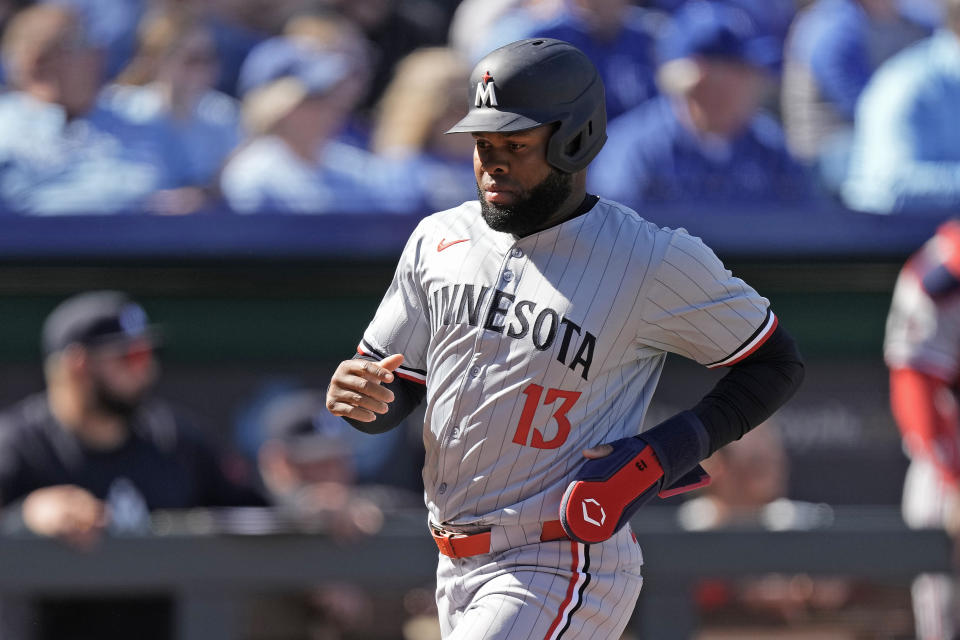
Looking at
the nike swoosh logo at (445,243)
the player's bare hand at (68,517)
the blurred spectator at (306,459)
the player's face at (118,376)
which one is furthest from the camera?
the blurred spectator at (306,459)

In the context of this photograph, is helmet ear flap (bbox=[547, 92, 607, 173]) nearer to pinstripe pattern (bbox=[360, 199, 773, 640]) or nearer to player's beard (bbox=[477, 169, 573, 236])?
player's beard (bbox=[477, 169, 573, 236])

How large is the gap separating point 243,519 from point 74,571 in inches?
21.9

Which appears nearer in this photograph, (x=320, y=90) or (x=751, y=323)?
(x=751, y=323)

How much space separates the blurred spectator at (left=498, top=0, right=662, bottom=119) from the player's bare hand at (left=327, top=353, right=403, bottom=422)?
397 centimetres

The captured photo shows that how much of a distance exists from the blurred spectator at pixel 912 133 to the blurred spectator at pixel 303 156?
2.15 meters

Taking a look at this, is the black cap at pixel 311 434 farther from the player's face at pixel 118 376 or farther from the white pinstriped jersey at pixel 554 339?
the white pinstriped jersey at pixel 554 339

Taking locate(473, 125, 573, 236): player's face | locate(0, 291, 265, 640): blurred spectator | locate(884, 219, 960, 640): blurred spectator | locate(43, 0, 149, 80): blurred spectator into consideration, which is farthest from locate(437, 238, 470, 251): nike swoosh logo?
locate(43, 0, 149, 80): blurred spectator

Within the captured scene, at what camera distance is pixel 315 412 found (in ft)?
17.1

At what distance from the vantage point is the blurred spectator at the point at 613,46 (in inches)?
250

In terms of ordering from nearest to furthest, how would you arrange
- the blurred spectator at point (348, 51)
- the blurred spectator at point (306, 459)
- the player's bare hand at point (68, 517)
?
the player's bare hand at point (68, 517)
the blurred spectator at point (306, 459)
the blurred spectator at point (348, 51)

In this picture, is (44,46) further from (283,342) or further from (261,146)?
(283,342)

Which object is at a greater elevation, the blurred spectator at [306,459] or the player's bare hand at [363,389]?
the blurred spectator at [306,459]

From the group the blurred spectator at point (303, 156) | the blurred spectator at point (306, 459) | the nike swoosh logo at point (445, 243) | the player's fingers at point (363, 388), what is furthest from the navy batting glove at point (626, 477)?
the blurred spectator at point (303, 156)

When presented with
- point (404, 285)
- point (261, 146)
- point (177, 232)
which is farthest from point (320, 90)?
point (404, 285)
